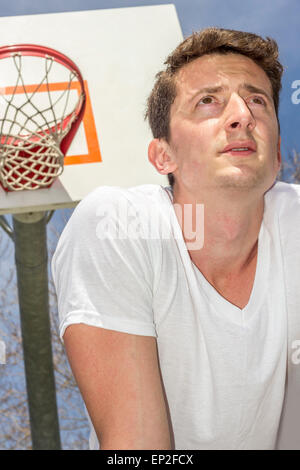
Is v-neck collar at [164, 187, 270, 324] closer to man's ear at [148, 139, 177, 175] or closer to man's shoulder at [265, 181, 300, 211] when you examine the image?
man's shoulder at [265, 181, 300, 211]

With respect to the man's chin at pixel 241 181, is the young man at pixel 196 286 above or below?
below

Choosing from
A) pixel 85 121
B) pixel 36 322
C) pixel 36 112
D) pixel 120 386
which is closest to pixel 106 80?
pixel 85 121

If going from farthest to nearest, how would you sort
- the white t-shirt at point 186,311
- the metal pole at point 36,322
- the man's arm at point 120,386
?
the metal pole at point 36,322 < the white t-shirt at point 186,311 < the man's arm at point 120,386

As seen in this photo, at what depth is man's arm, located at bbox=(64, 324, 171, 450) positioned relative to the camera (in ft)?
4.16

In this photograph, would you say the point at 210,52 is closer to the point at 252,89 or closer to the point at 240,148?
the point at 252,89

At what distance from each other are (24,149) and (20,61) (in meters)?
0.59

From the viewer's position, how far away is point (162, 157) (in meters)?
1.94

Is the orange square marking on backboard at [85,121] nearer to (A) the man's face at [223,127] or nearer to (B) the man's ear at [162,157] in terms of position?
(B) the man's ear at [162,157]

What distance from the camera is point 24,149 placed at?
2604 mm

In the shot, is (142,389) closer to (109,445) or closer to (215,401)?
(109,445)

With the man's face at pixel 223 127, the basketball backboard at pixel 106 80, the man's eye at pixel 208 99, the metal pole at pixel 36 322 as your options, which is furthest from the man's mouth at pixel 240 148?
the metal pole at pixel 36 322

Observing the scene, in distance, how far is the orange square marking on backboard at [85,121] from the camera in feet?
9.33

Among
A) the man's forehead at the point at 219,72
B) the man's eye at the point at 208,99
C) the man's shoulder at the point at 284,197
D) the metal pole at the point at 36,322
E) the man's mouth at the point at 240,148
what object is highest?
the man's forehead at the point at 219,72

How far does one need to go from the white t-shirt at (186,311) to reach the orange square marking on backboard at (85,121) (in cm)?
126
